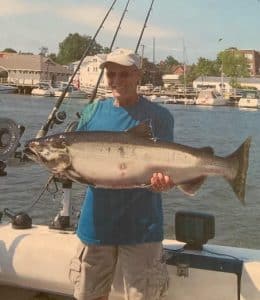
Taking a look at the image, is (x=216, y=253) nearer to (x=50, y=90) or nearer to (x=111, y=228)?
(x=111, y=228)

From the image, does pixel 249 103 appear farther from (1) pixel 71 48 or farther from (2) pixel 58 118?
(2) pixel 58 118

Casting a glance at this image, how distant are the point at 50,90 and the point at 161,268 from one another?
8770 cm

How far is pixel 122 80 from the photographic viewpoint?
3.48 meters

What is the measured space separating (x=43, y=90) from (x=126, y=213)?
A: 9001 cm

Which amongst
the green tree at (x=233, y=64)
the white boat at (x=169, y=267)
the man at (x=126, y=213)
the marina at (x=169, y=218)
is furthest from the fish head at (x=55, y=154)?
the green tree at (x=233, y=64)

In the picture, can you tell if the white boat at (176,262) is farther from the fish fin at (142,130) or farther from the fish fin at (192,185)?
the fish fin at (142,130)

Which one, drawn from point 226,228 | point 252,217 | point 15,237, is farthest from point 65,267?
point 252,217

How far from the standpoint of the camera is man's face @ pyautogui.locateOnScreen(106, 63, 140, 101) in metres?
3.47

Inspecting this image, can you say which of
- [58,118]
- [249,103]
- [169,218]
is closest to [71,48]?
[249,103]

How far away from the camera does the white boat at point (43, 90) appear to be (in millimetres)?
89575

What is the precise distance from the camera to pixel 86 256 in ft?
11.9

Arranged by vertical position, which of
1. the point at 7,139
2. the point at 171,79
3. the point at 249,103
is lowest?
the point at 249,103

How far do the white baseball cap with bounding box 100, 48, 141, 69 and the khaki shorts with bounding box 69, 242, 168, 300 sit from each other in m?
1.07

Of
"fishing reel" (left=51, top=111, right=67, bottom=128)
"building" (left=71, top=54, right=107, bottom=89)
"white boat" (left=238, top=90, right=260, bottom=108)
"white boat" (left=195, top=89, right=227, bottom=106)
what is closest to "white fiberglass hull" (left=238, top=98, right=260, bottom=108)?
"white boat" (left=238, top=90, right=260, bottom=108)
